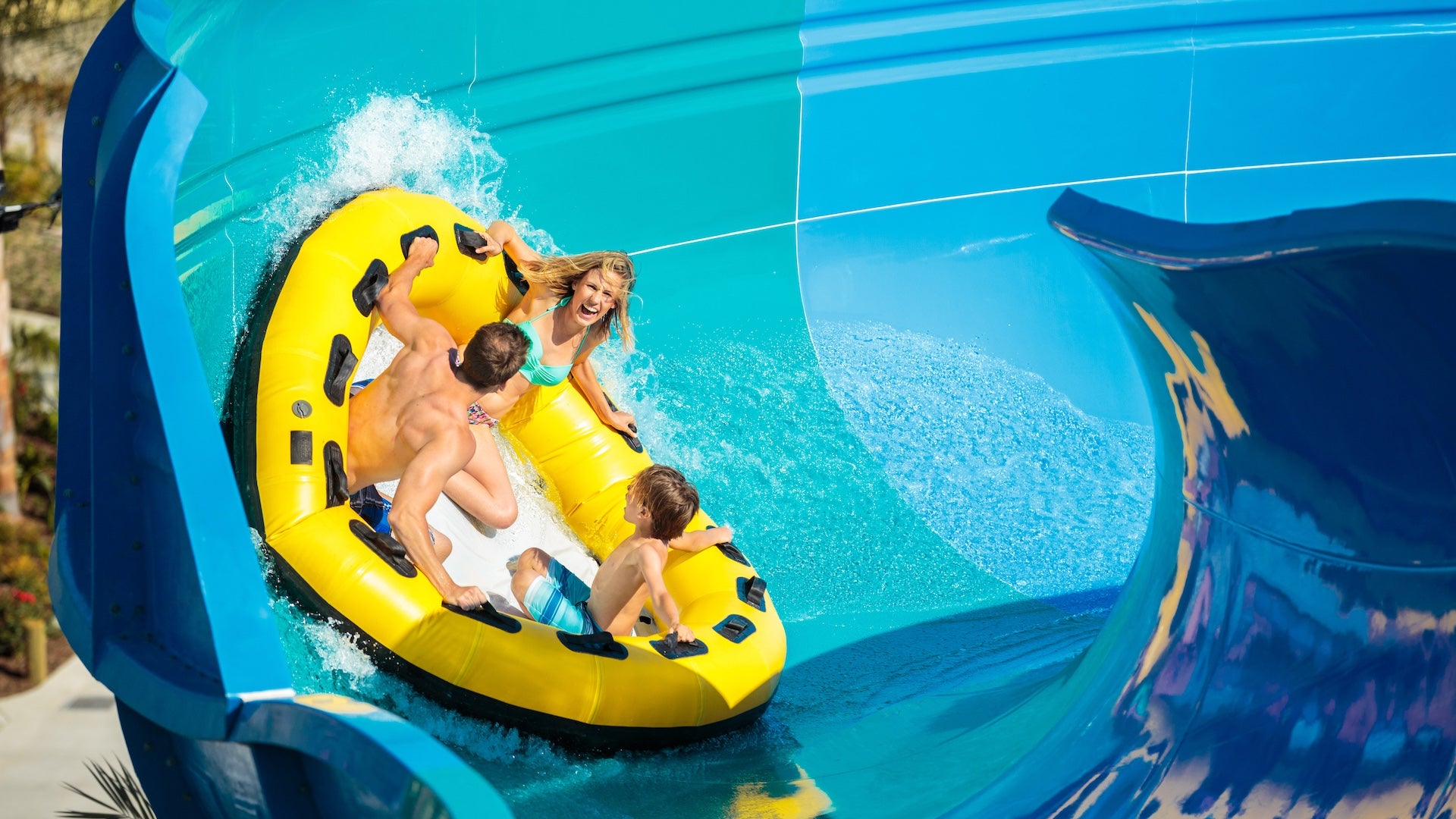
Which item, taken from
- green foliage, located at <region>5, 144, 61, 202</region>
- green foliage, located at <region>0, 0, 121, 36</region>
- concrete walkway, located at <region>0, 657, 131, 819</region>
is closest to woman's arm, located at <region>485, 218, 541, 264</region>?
concrete walkway, located at <region>0, 657, 131, 819</region>

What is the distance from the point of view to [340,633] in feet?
10.4

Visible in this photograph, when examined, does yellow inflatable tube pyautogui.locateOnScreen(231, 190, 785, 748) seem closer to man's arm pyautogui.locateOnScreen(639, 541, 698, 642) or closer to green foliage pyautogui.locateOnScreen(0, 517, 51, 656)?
man's arm pyautogui.locateOnScreen(639, 541, 698, 642)

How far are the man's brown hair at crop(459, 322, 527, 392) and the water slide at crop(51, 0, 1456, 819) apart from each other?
64cm

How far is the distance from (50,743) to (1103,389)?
539cm

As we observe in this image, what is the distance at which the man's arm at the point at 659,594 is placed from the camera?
11.5 ft

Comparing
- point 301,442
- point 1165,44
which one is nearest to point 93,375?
point 301,442

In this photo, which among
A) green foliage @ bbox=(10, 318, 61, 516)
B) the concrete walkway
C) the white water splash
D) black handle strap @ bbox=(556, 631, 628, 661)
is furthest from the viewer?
green foliage @ bbox=(10, 318, 61, 516)

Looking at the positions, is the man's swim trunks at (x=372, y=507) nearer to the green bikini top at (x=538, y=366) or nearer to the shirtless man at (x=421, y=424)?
the shirtless man at (x=421, y=424)

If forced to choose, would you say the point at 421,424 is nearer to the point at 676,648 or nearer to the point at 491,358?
Answer: the point at 491,358

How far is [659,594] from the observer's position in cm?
354

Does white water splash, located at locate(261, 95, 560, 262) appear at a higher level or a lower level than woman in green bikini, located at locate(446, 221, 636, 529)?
higher

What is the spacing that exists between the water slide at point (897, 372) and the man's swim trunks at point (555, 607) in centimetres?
40

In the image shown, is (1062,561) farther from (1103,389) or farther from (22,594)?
(22,594)

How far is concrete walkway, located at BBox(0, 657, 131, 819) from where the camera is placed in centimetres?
600
